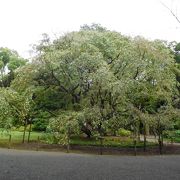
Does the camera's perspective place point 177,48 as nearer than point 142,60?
No

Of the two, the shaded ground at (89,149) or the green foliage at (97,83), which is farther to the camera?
the green foliage at (97,83)

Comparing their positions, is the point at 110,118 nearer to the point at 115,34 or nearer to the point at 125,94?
the point at 125,94

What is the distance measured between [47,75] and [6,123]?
4224mm

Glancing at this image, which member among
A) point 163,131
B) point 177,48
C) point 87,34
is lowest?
point 163,131

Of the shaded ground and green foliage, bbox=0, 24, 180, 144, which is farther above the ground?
green foliage, bbox=0, 24, 180, 144

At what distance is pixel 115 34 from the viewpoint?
73.2 ft

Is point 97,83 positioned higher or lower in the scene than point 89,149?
higher

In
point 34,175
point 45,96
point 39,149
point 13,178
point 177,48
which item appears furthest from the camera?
point 177,48

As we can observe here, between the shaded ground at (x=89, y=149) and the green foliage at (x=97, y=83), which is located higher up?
the green foliage at (x=97, y=83)

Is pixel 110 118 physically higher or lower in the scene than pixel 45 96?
lower

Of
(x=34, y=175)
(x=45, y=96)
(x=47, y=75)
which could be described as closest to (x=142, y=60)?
(x=47, y=75)

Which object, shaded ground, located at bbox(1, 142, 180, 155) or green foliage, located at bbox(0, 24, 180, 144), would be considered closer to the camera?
shaded ground, located at bbox(1, 142, 180, 155)

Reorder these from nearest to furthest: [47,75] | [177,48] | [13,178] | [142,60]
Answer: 1. [13,178]
2. [142,60]
3. [47,75]
4. [177,48]

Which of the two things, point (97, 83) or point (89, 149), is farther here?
point (89, 149)
